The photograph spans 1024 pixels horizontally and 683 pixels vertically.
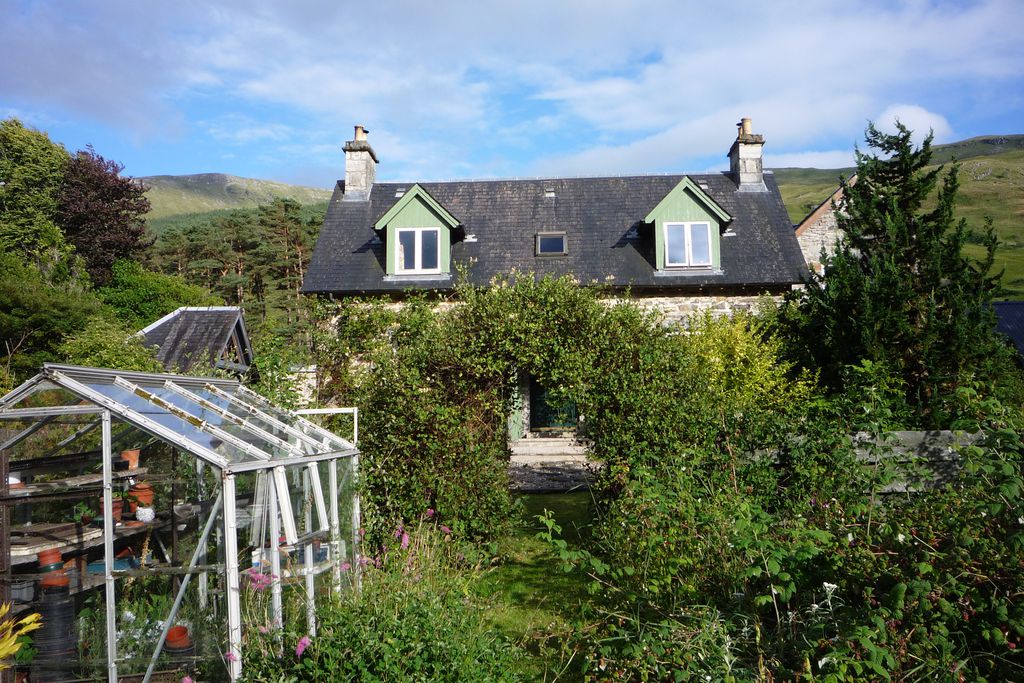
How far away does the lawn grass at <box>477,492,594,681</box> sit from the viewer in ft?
19.5

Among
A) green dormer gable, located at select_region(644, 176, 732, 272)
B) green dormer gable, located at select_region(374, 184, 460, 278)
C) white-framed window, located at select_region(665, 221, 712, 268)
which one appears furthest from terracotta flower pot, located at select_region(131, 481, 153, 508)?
white-framed window, located at select_region(665, 221, 712, 268)

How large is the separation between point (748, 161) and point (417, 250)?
10326 millimetres

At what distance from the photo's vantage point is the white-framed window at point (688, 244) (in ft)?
61.8

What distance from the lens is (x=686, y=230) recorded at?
1886 cm

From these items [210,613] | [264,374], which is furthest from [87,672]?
[264,374]

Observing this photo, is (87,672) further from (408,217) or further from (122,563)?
(408,217)

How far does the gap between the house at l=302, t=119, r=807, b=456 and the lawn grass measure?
25.4 feet

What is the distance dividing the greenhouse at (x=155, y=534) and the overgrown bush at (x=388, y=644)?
0.32m

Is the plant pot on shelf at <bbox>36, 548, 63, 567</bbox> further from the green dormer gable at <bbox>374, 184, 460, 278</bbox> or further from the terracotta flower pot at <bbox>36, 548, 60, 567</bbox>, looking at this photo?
the green dormer gable at <bbox>374, 184, 460, 278</bbox>

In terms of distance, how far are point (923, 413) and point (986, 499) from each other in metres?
5.45

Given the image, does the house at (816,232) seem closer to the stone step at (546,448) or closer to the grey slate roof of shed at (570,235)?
the grey slate roof of shed at (570,235)

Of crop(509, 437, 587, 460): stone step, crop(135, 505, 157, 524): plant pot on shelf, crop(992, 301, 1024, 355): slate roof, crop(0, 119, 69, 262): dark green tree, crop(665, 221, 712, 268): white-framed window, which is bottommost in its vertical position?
crop(509, 437, 587, 460): stone step

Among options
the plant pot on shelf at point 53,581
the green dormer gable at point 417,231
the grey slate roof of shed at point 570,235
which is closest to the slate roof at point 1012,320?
the grey slate roof of shed at point 570,235

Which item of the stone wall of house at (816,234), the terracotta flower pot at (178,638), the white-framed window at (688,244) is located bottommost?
the terracotta flower pot at (178,638)
